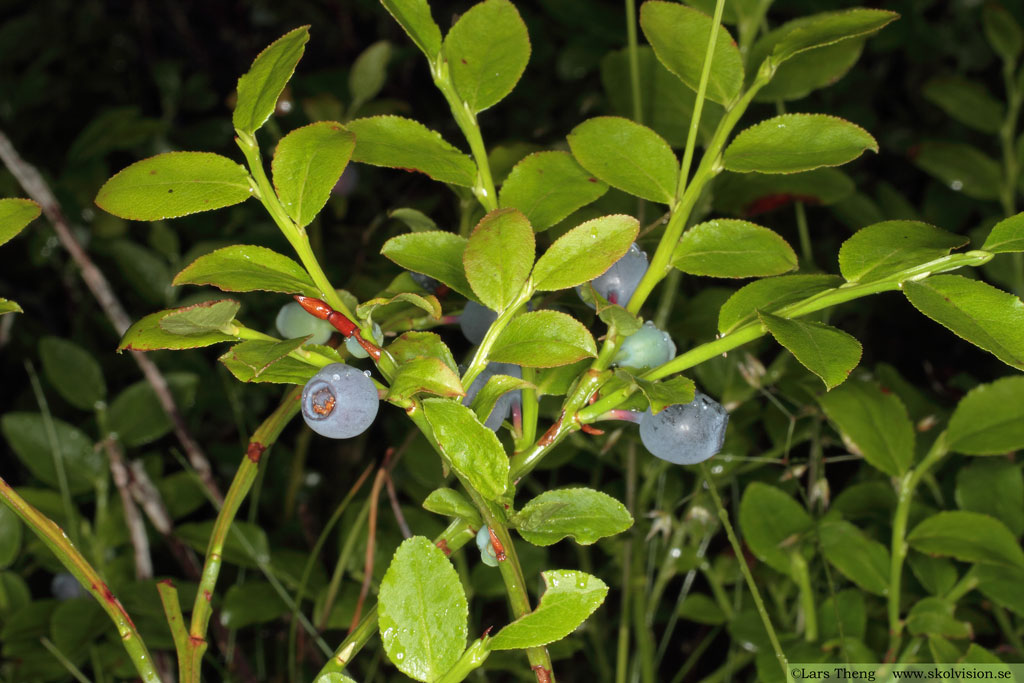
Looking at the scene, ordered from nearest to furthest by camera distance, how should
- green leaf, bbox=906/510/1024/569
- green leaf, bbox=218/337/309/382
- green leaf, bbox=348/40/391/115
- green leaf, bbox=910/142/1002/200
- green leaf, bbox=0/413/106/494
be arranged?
1. green leaf, bbox=218/337/309/382
2. green leaf, bbox=906/510/1024/569
3. green leaf, bbox=0/413/106/494
4. green leaf, bbox=348/40/391/115
5. green leaf, bbox=910/142/1002/200

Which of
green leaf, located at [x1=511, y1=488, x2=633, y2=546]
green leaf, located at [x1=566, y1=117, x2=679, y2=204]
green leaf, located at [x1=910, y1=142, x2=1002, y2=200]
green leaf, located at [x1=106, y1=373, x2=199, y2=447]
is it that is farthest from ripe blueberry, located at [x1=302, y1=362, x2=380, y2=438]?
green leaf, located at [x1=910, y1=142, x2=1002, y2=200]

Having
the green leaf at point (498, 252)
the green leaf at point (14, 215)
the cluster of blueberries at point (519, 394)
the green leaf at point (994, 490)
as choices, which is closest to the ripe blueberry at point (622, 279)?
the cluster of blueberries at point (519, 394)

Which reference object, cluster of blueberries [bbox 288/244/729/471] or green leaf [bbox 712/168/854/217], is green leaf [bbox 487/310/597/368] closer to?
cluster of blueberries [bbox 288/244/729/471]

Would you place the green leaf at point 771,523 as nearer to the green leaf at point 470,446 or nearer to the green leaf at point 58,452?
the green leaf at point 470,446

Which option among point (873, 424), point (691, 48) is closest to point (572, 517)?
point (691, 48)

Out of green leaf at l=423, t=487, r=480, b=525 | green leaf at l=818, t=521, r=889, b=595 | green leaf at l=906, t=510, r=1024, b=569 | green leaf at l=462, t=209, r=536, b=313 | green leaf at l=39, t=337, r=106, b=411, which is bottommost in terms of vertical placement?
green leaf at l=818, t=521, r=889, b=595

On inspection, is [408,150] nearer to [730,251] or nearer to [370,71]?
[730,251]

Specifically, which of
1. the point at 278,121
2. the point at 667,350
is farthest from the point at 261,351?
the point at 278,121

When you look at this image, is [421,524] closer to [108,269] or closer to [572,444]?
[572,444]
